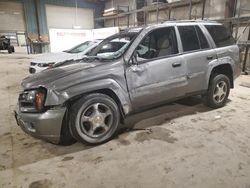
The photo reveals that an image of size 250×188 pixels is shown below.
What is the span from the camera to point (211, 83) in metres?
3.94

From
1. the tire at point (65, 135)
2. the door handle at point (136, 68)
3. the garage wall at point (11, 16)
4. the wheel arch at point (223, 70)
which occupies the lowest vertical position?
the tire at point (65, 135)

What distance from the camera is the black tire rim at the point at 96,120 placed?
109 inches

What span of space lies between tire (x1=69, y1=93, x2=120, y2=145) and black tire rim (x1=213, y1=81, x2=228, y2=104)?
84.8 inches

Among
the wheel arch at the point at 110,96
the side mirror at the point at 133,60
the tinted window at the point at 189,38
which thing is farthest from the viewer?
the tinted window at the point at 189,38

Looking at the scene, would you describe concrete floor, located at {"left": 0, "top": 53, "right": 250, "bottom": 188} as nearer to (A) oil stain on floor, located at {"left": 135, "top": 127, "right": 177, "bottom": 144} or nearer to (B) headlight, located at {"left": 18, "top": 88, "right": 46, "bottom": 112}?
(A) oil stain on floor, located at {"left": 135, "top": 127, "right": 177, "bottom": 144}

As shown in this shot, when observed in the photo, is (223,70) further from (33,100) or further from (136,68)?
(33,100)

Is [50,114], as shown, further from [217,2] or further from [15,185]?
[217,2]

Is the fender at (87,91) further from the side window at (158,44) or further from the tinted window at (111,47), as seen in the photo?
the tinted window at (111,47)

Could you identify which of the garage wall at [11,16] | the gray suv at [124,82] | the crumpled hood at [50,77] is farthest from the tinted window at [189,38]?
the garage wall at [11,16]

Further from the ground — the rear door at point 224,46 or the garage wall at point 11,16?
the garage wall at point 11,16

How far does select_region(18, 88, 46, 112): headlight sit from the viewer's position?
8.46 feet

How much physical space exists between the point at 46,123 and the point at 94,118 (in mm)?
599

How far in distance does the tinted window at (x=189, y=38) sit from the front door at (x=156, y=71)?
18 centimetres

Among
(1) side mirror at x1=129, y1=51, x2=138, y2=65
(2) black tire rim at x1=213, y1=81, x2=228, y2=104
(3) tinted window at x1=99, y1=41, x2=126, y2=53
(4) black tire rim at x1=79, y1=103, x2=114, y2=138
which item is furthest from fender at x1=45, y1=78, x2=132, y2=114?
(2) black tire rim at x1=213, y1=81, x2=228, y2=104
